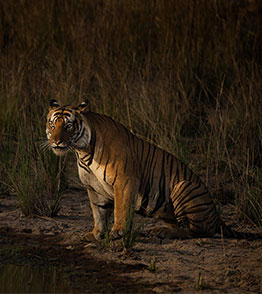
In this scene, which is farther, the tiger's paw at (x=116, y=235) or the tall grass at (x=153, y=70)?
the tall grass at (x=153, y=70)

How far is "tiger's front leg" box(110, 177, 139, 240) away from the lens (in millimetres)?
4926

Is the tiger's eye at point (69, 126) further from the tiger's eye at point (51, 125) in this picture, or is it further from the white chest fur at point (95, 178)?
the white chest fur at point (95, 178)

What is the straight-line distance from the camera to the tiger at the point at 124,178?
16.2 feet

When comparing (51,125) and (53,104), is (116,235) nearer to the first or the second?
(51,125)

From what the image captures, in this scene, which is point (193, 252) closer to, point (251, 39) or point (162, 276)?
point (162, 276)

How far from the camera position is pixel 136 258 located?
482 cm

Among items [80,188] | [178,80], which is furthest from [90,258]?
[178,80]

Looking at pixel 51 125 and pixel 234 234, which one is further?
pixel 234 234

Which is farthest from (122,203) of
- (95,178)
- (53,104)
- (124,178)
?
(53,104)

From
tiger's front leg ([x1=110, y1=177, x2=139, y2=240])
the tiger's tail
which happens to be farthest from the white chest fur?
the tiger's tail

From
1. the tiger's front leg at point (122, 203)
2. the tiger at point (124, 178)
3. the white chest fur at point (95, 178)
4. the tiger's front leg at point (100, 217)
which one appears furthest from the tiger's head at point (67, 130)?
the tiger's front leg at point (100, 217)

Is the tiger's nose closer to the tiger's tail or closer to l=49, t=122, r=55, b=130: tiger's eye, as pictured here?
l=49, t=122, r=55, b=130: tiger's eye

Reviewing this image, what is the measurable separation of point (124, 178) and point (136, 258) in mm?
561

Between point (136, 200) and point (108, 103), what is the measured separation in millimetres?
2807
